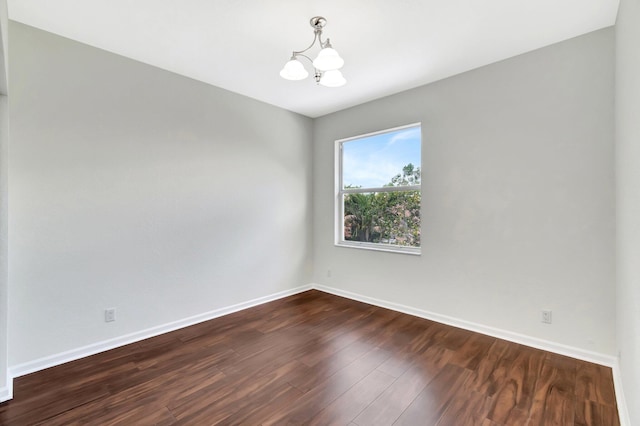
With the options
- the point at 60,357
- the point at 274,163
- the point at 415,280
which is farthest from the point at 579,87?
the point at 60,357

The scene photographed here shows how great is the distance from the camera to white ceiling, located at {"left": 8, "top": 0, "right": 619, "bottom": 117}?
204 cm

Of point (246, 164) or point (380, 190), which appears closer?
point (246, 164)

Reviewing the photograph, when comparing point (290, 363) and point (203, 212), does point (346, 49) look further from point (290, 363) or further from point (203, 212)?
point (290, 363)

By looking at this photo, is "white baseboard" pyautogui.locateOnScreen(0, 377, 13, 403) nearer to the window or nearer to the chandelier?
the chandelier

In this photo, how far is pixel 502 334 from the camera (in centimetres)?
277

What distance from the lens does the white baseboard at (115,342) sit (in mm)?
2238

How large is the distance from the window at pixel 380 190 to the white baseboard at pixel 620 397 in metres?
1.81

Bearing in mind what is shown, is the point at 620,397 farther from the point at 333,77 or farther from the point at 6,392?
the point at 6,392

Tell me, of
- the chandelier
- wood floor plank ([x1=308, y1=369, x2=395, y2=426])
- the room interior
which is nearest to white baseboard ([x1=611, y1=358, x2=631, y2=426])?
the room interior

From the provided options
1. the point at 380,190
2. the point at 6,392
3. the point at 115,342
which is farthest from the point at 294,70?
the point at 6,392

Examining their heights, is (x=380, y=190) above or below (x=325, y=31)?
below

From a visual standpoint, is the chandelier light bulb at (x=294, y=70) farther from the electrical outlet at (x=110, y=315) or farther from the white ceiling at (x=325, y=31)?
the electrical outlet at (x=110, y=315)

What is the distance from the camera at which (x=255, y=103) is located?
12.3 feet

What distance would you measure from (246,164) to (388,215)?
1.97 metres
